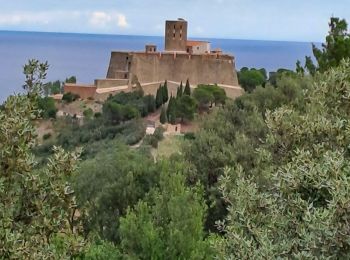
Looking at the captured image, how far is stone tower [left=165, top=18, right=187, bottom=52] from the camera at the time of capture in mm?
39781

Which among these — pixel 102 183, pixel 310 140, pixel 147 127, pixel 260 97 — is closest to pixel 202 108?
pixel 147 127

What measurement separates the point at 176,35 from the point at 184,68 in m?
2.85

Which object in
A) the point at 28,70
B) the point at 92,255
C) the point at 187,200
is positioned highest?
the point at 28,70

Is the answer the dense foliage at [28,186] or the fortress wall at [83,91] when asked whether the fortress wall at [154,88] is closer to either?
the fortress wall at [83,91]

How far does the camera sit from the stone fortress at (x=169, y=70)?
1480 inches

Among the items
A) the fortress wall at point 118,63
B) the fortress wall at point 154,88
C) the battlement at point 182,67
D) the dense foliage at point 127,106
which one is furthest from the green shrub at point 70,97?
the fortress wall at point 154,88

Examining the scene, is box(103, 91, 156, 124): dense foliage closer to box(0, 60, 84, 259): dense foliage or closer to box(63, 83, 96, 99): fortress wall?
box(63, 83, 96, 99): fortress wall

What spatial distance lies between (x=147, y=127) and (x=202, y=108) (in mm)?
3602

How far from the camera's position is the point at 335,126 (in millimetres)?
3369

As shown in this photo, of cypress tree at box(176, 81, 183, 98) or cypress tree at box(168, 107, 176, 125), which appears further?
cypress tree at box(176, 81, 183, 98)

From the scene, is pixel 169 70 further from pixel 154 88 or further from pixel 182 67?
pixel 154 88

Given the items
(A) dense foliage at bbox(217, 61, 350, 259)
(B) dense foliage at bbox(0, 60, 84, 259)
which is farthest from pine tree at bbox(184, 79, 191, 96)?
(B) dense foliage at bbox(0, 60, 84, 259)

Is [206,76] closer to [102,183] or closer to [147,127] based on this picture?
[147,127]

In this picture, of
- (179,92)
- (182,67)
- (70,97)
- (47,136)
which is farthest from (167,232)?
(70,97)
